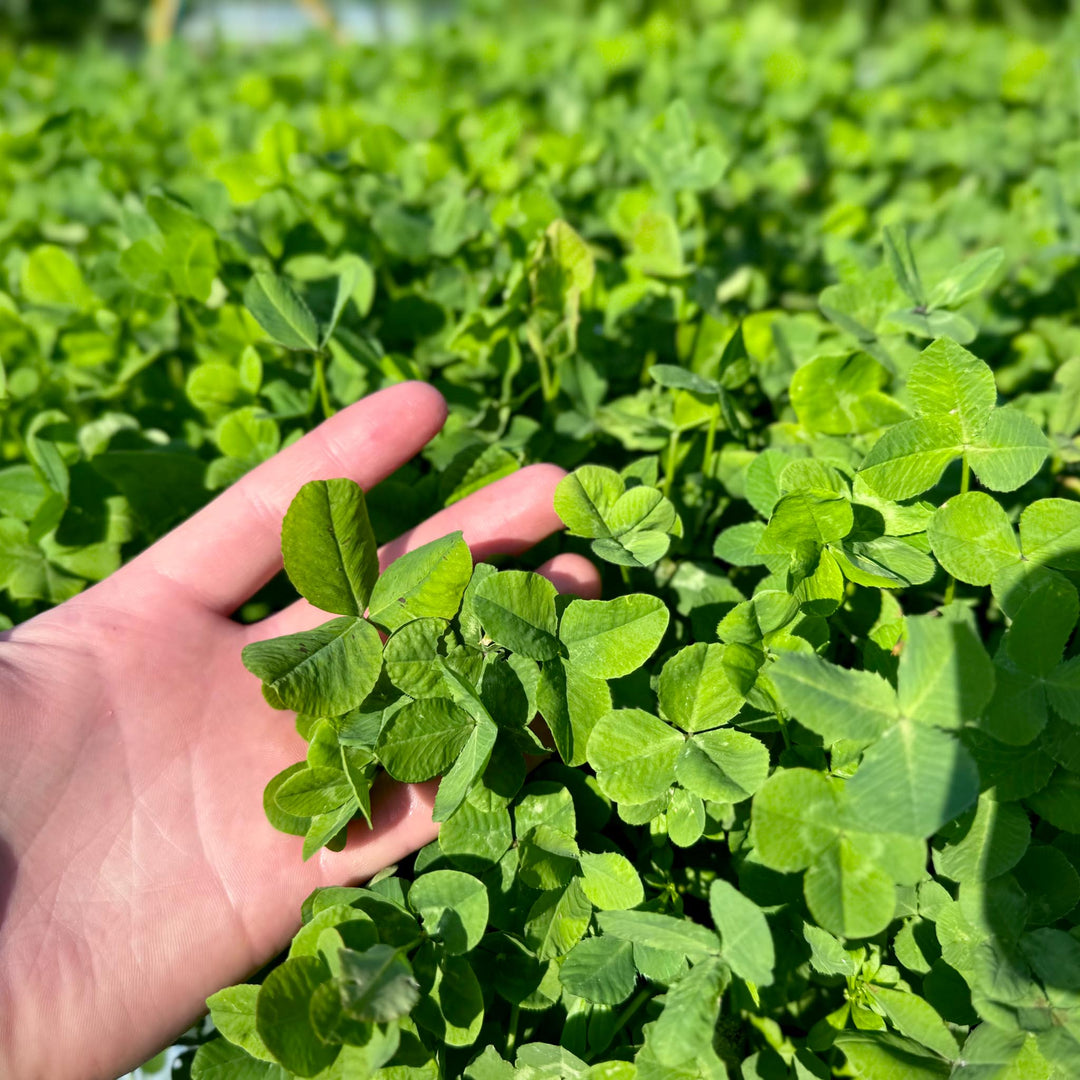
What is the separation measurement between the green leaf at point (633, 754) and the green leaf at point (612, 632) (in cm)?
6

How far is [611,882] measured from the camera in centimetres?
98

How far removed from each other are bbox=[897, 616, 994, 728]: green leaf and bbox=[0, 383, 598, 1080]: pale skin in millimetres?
A: 473

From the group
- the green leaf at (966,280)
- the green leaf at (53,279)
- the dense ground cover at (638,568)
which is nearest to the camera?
the dense ground cover at (638,568)

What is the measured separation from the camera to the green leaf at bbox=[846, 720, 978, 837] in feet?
2.52

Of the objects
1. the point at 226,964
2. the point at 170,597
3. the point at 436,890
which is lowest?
the point at 226,964

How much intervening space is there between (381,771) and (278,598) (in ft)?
1.58

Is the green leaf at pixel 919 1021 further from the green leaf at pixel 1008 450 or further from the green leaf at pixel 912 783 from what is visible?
the green leaf at pixel 1008 450

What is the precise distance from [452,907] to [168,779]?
477 millimetres

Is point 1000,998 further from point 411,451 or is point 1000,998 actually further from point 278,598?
point 278,598

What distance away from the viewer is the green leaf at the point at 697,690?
1.00 m

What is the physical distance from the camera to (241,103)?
115 inches

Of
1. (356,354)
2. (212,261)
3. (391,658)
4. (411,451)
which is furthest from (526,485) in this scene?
(212,261)

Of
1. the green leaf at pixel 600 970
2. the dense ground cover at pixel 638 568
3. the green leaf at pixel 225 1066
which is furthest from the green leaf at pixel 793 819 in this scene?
the green leaf at pixel 225 1066

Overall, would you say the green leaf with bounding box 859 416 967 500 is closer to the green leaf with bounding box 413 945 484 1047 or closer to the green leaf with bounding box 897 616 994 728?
the green leaf with bounding box 897 616 994 728
